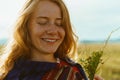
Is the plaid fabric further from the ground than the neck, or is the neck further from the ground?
the neck

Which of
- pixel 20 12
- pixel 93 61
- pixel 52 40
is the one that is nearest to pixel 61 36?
pixel 52 40

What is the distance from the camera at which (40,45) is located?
5469 millimetres

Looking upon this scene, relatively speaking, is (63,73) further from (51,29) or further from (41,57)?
(51,29)

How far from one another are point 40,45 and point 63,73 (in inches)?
14.5

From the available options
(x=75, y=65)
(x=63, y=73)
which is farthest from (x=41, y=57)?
(x=75, y=65)

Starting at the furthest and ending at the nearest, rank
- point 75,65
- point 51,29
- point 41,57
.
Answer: point 75,65, point 41,57, point 51,29

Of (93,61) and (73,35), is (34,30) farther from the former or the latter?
(93,61)

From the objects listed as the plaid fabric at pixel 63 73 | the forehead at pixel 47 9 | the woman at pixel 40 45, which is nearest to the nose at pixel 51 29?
the woman at pixel 40 45

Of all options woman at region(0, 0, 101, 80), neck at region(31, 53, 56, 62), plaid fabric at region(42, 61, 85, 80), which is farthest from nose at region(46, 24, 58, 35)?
plaid fabric at region(42, 61, 85, 80)

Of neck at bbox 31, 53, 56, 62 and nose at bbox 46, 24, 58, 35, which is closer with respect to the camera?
nose at bbox 46, 24, 58, 35

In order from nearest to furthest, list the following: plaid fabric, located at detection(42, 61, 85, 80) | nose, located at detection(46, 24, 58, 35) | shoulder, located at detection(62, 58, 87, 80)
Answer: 1. nose, located at detection(46, 24, 58, 35)
2. plaid fabric, located at detection(42, 61, 85, 80)
3. shoulder, located at detection(62, 58, 87, 80)

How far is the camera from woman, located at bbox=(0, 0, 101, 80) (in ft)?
17.9

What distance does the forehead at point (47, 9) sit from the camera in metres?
5.44

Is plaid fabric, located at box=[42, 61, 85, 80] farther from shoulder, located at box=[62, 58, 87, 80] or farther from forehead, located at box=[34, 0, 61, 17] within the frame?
forehead, located at box=[34, 0, 61, 17]
